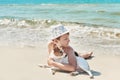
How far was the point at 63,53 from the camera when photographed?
5723 millimetres

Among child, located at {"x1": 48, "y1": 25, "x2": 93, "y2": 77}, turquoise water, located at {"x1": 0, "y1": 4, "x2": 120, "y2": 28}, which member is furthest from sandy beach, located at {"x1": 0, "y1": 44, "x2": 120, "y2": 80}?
turquoise water, located at {"x1": 0, "y1": 4, "x2": 120, "y2": 28}

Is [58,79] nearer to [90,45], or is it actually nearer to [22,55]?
[22,55]

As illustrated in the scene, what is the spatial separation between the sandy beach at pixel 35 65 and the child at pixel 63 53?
142 mm

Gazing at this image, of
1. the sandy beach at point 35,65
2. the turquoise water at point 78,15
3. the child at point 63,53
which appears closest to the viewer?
the sandy beach at point 35,65

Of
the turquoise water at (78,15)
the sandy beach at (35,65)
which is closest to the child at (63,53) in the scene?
the sandy beach at (35,65)

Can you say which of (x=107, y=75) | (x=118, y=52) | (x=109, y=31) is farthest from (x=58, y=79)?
(x=109, y=31)

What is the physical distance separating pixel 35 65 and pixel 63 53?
1.99 ft

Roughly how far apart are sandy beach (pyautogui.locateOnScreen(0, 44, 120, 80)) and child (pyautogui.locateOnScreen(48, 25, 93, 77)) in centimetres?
14

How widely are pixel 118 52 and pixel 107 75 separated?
1.72 metres

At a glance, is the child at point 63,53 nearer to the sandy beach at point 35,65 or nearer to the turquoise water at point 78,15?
the sandy beach at point 35,65

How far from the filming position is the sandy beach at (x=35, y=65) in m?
5.41

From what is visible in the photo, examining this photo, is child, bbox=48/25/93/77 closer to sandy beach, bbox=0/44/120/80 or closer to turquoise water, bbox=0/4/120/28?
sandy beach, bbox=0/44/120/80

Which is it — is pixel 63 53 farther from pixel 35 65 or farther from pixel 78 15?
pixel 78 15

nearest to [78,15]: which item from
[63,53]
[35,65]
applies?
[35,65]
